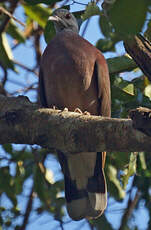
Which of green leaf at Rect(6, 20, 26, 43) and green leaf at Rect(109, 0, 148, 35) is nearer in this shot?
green leaf at Rect(109, 0, 148, 35)

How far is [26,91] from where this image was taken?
577 centimetres

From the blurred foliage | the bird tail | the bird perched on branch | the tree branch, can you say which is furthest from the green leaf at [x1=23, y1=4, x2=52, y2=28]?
the tree branch

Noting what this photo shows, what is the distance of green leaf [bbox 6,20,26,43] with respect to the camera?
5.41 m

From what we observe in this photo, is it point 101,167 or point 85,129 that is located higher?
point 85,129

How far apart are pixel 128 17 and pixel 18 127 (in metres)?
1.87

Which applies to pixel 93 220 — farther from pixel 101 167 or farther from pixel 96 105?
pixel 96 105

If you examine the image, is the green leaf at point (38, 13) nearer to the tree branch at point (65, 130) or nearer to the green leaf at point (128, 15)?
the tree branch at point (65, 130)

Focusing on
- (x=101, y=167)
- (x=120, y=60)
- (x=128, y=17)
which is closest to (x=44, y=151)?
(x=101, y=167)

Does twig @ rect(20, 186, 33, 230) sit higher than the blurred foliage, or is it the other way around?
the blurred foliage

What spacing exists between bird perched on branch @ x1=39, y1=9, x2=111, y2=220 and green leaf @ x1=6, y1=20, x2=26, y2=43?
1410 millimetres

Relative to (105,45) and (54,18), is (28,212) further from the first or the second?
(54,18)

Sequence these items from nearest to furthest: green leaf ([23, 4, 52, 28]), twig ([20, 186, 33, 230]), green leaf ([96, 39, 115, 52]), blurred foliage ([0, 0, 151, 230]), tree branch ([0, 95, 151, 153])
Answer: tree branch ([0, 95, 151, 153])
blurred foliage ([0, 0, 151, 230])
green leaf ([96, 39, 115, 52])
twig ([20, 186, 33, 230])
green leaf ([23, 4, 52, 28])

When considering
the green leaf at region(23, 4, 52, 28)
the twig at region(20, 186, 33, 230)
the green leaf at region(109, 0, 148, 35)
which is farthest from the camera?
the green leaf at region(23, 4, 52, 28)

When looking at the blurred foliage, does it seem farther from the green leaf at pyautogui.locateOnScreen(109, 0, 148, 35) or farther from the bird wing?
the green leaf at pyautogui.locateOnScreen(109, 0, 148, 35)
